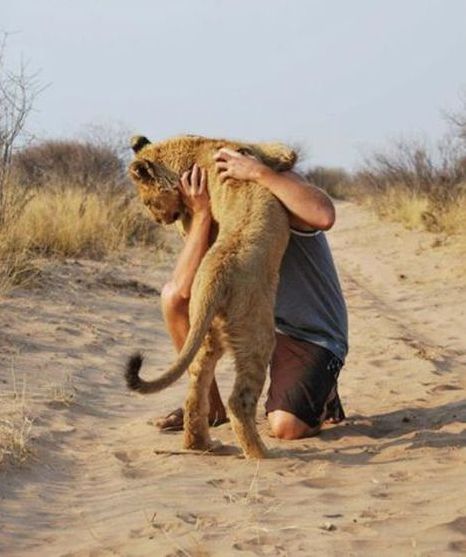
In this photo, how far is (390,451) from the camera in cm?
421

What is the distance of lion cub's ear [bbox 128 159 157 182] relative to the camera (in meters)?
4.27

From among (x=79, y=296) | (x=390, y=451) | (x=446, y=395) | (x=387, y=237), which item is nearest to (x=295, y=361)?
(x=390, y=451)

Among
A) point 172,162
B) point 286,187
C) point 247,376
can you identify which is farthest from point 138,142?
point 247,376

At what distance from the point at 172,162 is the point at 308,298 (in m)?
0.96

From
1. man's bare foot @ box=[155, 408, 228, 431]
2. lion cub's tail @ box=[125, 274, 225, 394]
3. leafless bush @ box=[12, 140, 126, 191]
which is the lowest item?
man's bare foot @ box=[155, 408, 228, 431]

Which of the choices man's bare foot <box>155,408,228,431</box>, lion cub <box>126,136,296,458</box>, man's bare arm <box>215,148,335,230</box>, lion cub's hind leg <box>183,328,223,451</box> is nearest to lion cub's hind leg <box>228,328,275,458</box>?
lion cub <box>126,136,296,458</box>

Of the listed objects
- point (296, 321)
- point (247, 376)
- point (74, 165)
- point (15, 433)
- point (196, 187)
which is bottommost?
point (15, 433)

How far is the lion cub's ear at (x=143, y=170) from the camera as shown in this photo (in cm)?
427

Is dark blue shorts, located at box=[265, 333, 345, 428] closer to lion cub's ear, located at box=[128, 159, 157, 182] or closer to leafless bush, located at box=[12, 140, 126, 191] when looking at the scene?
lion cub's ear, located at box=[128, 159, 157, 182]

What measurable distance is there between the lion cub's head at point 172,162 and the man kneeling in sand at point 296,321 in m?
0.05

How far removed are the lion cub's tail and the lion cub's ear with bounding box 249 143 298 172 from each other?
0.78 metres

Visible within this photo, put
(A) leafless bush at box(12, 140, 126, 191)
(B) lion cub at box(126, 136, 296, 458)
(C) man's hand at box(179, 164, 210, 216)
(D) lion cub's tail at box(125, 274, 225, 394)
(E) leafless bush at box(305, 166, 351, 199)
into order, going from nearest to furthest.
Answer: (D) lion cub's tail at box(125, 274, 225, 394) → (B) lion cub at box(126, 136, 296, 458) → (C) man's hand at box(179, 164, 210, 216) → (A) leafless bush at box(12, 140, 126, 191) → (E) leafless bush at box(305, 166, 351, 199)

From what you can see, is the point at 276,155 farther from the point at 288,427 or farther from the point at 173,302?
the point at 288,427

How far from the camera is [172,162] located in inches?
172
